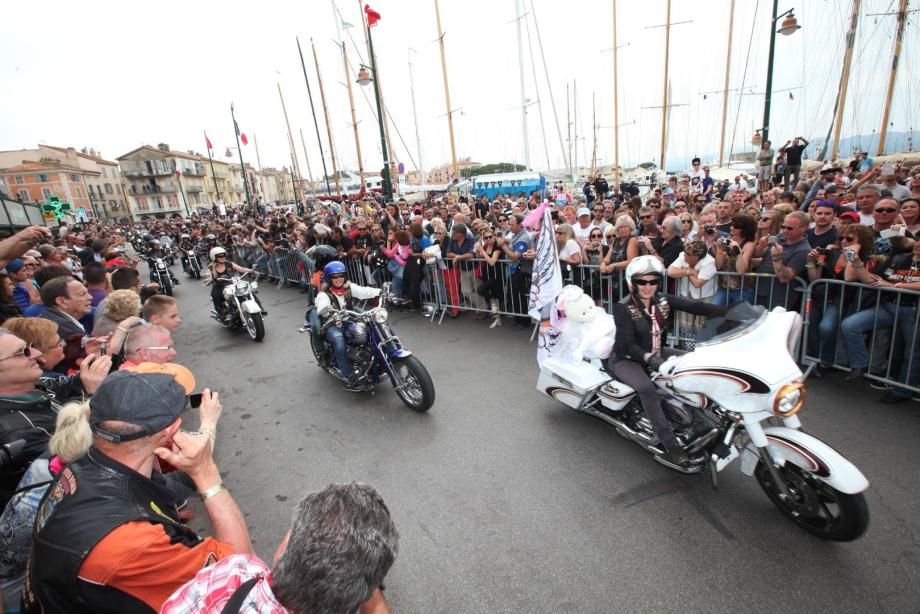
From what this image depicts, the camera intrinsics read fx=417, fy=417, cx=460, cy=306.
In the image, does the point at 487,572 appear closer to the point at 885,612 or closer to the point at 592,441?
the point at 592,441

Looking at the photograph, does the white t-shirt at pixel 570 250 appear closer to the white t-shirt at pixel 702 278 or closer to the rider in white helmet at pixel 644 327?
the white t-shirt at pixel 702 278

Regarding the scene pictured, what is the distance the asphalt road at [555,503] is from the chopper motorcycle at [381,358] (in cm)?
22

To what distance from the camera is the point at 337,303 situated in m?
5.26

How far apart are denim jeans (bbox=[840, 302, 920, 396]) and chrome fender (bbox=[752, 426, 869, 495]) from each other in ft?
7.50

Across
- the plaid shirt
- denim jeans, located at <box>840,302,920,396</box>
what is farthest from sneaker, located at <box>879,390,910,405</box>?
the plaid shirt

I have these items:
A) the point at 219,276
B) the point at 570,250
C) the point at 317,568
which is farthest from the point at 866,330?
the point at 219,276

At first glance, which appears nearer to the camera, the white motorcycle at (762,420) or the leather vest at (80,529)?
the leather vest at (80,529)

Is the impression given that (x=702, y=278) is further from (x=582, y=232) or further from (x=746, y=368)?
(x=582, y=232)

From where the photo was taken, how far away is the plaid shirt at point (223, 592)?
113 cm

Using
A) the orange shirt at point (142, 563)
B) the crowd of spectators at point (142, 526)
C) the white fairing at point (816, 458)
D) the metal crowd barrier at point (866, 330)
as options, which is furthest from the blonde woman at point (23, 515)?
the metal crowd barrier at point (866, 330)

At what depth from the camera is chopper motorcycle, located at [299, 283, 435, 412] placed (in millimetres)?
4473

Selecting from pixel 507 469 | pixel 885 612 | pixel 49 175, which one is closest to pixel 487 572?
pixel 507 469

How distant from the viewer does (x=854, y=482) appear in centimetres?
229

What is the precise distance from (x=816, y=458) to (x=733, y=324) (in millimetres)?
878
